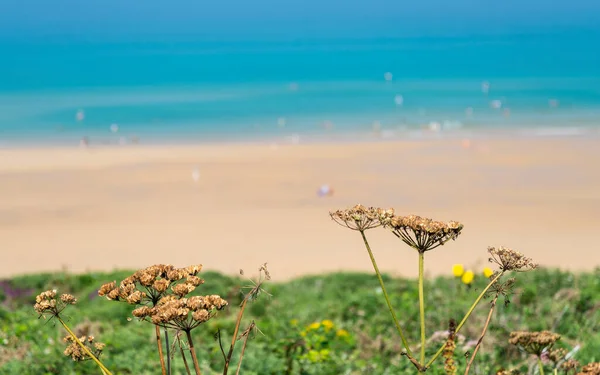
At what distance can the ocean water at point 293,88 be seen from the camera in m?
39.6

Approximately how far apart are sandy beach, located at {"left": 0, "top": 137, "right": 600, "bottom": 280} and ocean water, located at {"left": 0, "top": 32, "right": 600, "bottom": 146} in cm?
686

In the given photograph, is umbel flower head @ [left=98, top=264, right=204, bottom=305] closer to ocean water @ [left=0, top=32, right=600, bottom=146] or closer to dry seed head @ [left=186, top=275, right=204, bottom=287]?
dry seed head @ [left=186, top=275, right=204, bottom=287]

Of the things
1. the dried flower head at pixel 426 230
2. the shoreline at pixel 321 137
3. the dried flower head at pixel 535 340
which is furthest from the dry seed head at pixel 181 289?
the shoreline at pixel 321 137

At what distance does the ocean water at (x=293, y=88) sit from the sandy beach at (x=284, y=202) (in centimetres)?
686

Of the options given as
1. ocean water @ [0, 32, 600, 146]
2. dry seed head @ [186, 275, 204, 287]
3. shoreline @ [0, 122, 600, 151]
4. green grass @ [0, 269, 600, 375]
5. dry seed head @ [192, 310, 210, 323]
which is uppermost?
ocean water @ [0, 32, 600, 146]

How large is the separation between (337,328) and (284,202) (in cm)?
1421

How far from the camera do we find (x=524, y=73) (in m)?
64.7

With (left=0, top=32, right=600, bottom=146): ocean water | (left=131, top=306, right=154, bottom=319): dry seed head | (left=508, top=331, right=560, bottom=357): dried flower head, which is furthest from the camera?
(left=0, top=32, right=600, bottom=146): ocean water

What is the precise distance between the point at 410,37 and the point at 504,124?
5787 centimetres

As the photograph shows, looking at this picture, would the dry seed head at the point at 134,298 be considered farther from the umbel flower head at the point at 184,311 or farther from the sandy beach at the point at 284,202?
the sandy beach at the point at 284,202

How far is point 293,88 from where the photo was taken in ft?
191

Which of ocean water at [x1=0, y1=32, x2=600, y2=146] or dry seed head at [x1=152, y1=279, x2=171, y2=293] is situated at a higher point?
ocean water at [x1=0, y1=32, x2=600, y2=146]

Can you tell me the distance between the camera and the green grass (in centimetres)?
512

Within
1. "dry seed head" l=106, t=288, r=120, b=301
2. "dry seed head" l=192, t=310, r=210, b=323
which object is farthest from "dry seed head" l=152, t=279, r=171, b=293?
"dry seed head" l=192, t=310, r=210, b=323
